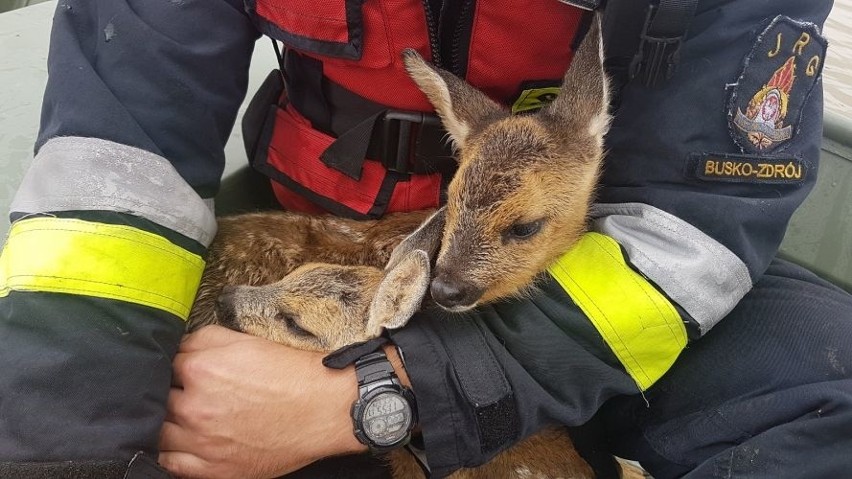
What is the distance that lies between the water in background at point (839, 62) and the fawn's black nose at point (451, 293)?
276cm

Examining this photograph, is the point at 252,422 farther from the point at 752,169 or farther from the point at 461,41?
the point at 752,169

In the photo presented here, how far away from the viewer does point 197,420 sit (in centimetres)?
217

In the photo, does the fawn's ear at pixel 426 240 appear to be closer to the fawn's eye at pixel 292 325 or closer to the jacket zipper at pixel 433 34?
the fawn's eye at pixel 292 325

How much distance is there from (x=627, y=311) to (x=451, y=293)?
1.81ft

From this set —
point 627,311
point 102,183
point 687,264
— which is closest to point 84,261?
point 102,183

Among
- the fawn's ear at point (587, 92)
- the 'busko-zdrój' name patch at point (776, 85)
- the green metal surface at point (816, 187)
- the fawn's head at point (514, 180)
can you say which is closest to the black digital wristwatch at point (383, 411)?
the fawn's head at point (514, 180)

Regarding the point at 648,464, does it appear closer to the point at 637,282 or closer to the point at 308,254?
the point at 637,282

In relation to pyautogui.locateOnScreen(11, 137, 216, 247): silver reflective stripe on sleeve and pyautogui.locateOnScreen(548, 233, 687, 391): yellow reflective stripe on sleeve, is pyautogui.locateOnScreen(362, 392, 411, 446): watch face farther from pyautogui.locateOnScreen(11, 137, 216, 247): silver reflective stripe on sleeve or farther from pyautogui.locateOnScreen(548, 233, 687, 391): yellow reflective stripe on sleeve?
pyautogui.locateOnScreen(11, 137, 216, 247): silver reflective stripe on sleeve

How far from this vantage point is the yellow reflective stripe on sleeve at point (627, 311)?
6.76ft

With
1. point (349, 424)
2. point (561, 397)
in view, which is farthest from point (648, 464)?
point (349, 424)

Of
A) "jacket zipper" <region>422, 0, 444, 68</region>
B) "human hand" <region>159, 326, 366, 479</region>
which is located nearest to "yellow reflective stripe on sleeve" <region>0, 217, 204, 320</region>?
"human hand" <region>159, 326, 366, 479</region>

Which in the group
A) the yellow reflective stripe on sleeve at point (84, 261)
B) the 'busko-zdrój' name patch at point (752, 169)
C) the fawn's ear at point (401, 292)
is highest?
the 'busko-zdrój' name patch at point (752, 169)

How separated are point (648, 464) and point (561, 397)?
1.96 ft

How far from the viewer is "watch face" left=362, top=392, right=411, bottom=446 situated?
6.87ft
